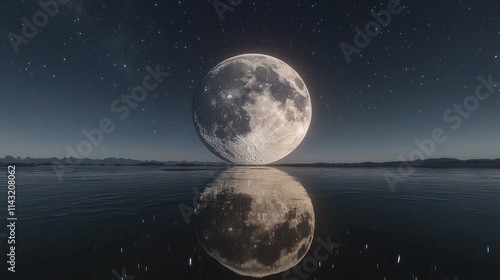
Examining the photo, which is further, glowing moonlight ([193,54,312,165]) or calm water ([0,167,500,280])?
glowing moonlight ([193,54,312,165])

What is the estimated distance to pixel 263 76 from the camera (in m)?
33.2

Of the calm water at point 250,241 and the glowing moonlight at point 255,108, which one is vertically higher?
the glowing moonlight at point 255,108

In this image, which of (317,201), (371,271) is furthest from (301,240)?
(317,201)

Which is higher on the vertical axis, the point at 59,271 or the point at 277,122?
the point at 277,122

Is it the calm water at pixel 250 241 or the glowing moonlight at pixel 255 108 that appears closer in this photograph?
the calm water at pixel 250 241

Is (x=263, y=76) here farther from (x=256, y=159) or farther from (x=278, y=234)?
(x=278, y=234)

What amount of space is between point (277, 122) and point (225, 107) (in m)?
8.06

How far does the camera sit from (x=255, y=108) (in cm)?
3256

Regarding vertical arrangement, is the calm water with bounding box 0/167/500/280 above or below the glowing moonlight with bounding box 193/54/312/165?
below

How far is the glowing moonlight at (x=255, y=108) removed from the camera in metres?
32.5

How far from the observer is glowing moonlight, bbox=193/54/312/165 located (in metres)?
32.5

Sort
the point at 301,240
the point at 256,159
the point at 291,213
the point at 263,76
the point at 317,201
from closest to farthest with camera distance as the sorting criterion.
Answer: the point at 301,240 < the point at 291,213 < the point at 317,201 < the point at 263,76 < the point at 256,159

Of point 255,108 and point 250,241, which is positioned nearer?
point 250,241

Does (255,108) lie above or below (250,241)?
above
